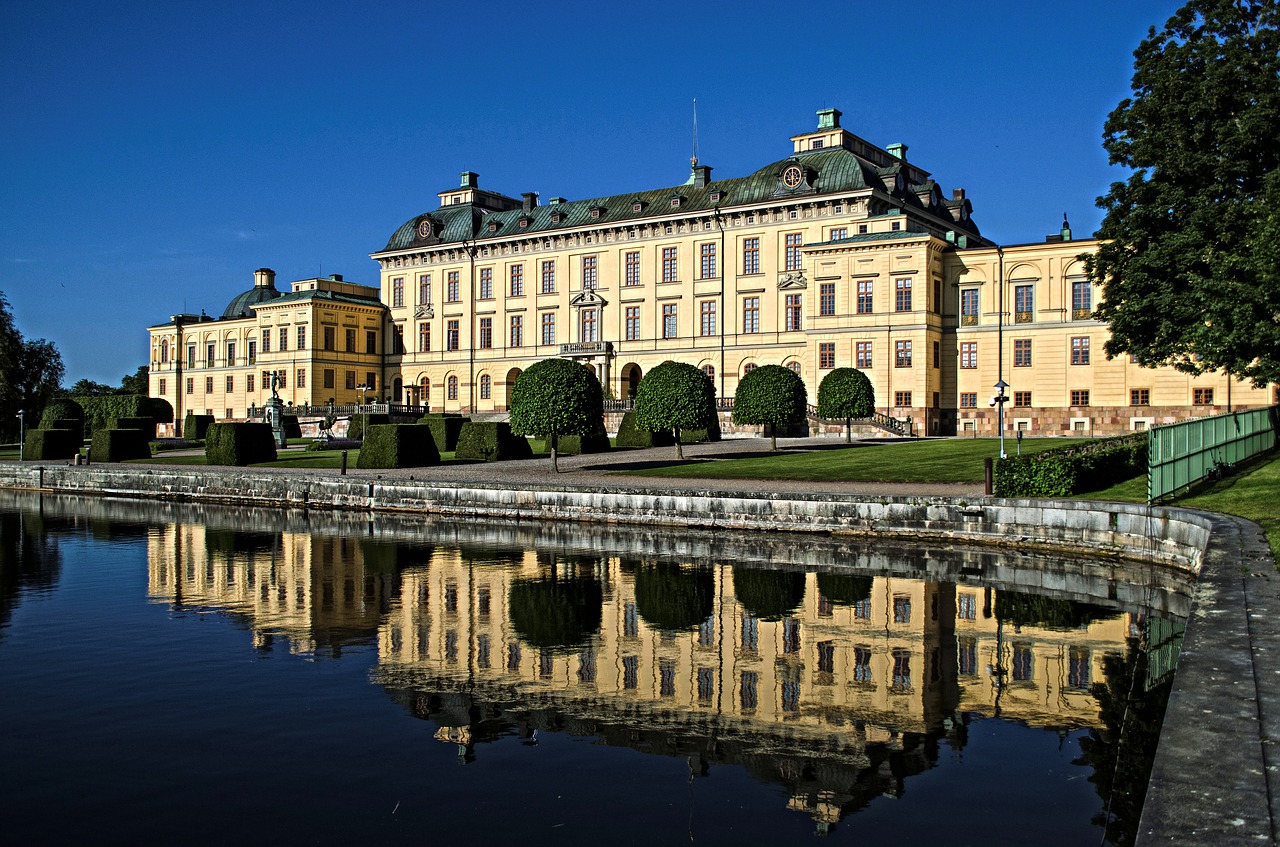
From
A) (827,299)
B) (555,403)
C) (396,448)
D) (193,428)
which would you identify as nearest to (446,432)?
(396,448)

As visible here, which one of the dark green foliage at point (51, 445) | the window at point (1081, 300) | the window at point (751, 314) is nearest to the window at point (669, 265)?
the window at point (751, 314)

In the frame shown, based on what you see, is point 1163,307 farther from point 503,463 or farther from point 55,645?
point 55,645

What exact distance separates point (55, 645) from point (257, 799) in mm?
6536

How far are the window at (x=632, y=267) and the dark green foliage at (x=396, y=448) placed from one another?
26413 millimetres

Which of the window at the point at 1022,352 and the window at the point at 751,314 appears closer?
the window at the point at 1022,352

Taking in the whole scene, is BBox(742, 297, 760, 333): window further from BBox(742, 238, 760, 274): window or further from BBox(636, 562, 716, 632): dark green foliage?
BBox(636, 562, 716, 632): dark green foliage

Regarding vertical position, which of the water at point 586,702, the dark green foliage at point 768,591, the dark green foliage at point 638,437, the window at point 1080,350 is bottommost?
the water at point 586,702

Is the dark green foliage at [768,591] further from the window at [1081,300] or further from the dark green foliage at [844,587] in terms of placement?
the window at [1081,300]

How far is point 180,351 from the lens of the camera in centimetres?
8062

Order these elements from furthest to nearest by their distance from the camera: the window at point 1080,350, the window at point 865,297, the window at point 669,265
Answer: the window at point 669,265 → the window at point 865,297 → the window at point 1080,350

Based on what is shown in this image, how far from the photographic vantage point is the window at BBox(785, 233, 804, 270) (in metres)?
54.5

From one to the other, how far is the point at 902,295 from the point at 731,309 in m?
11.0

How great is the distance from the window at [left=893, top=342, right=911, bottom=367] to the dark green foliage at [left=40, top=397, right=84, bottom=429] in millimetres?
41748

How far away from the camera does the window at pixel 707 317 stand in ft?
190
